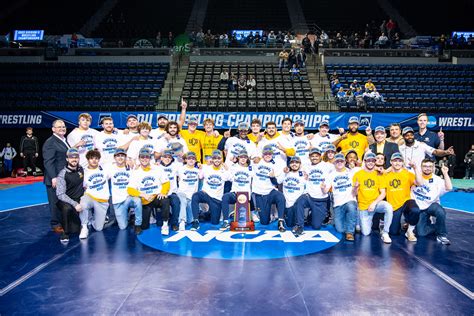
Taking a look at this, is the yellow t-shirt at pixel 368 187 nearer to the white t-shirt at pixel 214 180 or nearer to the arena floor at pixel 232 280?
the arena floor at pixel 232 280

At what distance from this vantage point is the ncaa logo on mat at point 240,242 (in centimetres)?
606

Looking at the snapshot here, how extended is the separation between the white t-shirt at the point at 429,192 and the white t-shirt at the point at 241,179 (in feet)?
10.00

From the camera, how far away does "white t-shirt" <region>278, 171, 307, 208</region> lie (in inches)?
301

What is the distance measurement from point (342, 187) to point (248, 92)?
11.6 meters

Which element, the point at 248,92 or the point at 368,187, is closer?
the point at 368,187

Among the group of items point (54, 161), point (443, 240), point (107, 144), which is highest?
point (107, 144)

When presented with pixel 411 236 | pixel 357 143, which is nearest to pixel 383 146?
pixel 357 143

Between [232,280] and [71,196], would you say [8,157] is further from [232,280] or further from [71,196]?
[232,280]

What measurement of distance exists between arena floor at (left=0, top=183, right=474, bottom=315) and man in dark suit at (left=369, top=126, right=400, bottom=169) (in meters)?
1.80

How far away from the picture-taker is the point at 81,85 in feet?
60.3

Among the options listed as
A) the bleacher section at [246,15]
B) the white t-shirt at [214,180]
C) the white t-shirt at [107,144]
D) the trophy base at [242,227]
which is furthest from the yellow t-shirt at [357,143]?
the bleacher section at [246,15]

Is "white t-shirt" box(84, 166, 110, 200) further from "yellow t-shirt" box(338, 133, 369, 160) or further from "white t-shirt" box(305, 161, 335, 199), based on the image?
"yellow t-shirt" box(338, 133, 369, 160)

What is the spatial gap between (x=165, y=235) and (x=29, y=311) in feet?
9.88

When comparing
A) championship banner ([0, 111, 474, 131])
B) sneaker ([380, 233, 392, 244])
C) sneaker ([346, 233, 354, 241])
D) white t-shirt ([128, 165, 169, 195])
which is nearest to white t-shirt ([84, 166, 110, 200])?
white t-shirt ([128, 165, 169, 195])
